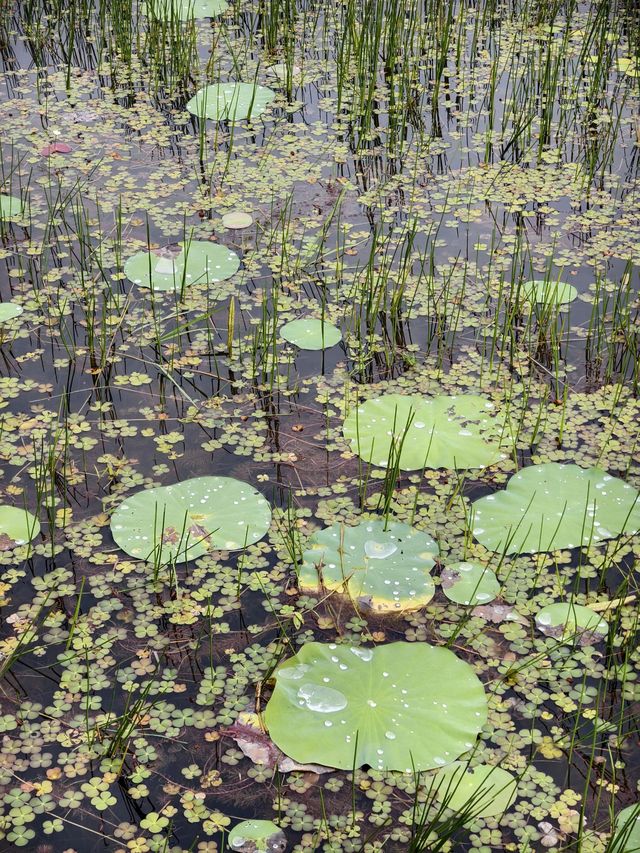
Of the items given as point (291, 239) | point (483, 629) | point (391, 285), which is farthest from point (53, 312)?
point (483, 629)

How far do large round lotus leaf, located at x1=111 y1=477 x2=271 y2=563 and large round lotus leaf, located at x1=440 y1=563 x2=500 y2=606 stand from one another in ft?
1.61

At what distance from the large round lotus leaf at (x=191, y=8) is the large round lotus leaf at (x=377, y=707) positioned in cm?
414

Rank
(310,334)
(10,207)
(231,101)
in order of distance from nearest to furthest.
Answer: (310,334), (10,207), (231,101)

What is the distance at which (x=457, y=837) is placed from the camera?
6.21 feet

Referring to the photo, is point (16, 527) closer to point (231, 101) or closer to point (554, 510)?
point (554, 510)

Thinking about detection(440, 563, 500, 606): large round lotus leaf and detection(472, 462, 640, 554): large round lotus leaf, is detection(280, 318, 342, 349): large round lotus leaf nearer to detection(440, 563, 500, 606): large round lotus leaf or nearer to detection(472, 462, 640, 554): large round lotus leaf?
detection(472, 462, 640, 554): large round lotus leaf

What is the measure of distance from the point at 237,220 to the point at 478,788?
8.22ft

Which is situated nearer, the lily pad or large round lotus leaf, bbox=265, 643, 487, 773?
large round lotus leaf, bbox=265, 643, 487, 773

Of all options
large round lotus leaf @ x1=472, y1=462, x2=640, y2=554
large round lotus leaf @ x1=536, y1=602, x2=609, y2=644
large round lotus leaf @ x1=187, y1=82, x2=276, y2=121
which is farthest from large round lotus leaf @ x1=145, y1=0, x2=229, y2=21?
large round lotus leaf @ x1=536, y1=602, x2=609, y2=644

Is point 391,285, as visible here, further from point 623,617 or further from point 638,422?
point 623,617

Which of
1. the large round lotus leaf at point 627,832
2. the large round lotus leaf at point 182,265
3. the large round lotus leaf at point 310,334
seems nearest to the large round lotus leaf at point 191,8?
the large round lotus leaf at point 182,265

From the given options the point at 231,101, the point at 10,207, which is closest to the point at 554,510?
the point at 10,207

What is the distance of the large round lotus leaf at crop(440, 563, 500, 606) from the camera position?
235 centimetres

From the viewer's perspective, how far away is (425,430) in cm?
281
